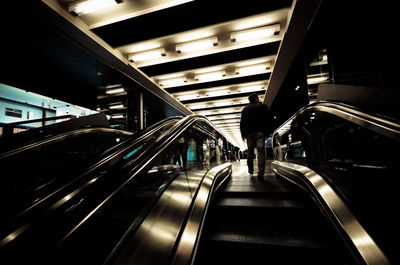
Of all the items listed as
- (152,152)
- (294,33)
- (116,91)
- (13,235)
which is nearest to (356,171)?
(294,33)

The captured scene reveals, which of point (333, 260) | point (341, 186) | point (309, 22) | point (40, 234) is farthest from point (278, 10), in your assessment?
point (40, 234)

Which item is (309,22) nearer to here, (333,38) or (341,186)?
(333,38)

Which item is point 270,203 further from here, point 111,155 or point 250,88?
point 250,88

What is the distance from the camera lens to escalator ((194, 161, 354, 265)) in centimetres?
140


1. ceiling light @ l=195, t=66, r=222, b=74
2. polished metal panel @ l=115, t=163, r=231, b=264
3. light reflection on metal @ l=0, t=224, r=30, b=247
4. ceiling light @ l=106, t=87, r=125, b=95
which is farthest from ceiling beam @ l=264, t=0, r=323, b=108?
ceiling light @ l=106, t=87, r=125, b=95

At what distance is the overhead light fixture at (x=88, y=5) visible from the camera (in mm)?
3170

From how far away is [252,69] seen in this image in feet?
19.3

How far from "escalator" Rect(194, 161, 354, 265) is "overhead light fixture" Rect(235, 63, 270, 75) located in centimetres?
468

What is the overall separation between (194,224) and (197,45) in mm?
4301

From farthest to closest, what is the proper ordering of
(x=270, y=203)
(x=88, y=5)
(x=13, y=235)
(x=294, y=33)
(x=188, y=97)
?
Answer: 1. (x=188, y=97)
2. (x=294, y=33)
3. (x=88, y=5)
4. (x=270, y=203)
5. (x=13, y=235)

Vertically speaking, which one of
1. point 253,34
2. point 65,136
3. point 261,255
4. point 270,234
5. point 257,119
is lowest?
point 261,255

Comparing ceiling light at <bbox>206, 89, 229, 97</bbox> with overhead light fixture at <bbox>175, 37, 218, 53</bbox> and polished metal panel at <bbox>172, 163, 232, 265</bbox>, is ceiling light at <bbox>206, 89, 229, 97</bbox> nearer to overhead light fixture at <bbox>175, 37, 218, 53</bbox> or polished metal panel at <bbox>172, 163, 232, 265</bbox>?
overhead light fixture at <bbox>175, 37, 218, 53</bbox>

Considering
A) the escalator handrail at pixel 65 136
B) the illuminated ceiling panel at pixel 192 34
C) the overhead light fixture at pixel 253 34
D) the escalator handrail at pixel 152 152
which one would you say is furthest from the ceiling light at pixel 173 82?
the escalator handrail at pixel 152 152

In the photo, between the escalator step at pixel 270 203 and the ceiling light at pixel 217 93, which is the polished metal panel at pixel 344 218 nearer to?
the escalator step at pixel 270 203
